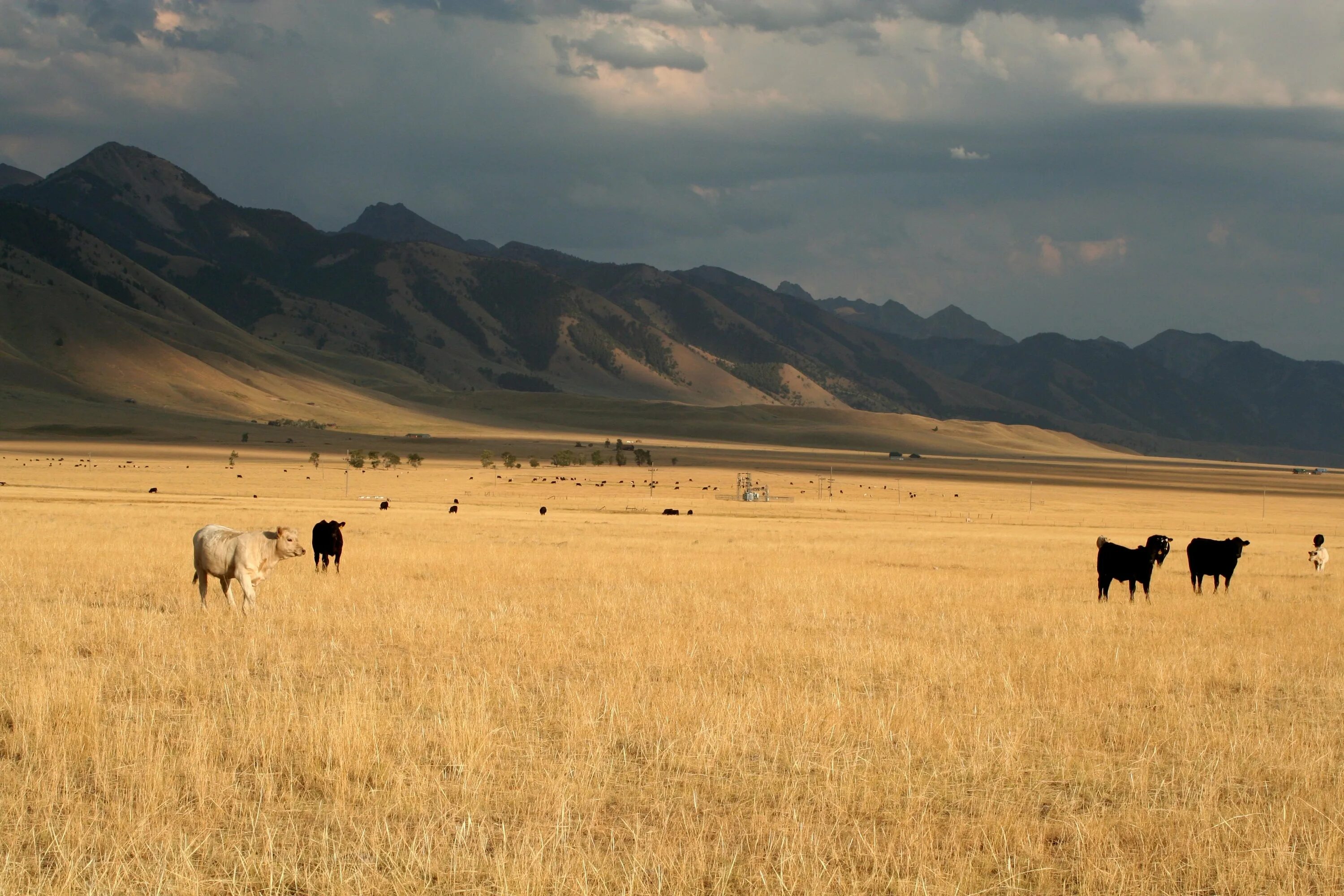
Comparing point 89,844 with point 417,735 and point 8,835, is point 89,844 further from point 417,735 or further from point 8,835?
point 417,735

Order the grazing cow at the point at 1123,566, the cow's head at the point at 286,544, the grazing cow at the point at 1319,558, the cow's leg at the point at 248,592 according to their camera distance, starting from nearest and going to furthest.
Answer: the cow's leg at the point at 248,592, the cow's head at the point at 286,544, the grazing cow at the point at 1123,566, the grazing cow at the point at 1319,558

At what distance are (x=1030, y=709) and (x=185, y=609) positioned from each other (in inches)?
458

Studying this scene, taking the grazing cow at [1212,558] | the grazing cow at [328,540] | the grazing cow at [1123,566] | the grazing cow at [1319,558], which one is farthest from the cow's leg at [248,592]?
the grazing cow at [1319,558]

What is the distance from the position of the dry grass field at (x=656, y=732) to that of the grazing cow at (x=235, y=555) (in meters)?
0.52

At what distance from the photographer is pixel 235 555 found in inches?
650

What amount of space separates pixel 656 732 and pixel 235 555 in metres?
9.35

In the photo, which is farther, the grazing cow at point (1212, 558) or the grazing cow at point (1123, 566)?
the grazing cow at point (1212, 558)

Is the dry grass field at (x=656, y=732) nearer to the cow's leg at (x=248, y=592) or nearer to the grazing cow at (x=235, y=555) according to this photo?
the cow's leg at (x=248, y=592)

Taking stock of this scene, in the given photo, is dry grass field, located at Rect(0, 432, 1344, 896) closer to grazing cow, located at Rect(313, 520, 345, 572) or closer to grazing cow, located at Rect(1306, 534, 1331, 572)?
grazing cow, located at Rect(313, 520, 345, 572)

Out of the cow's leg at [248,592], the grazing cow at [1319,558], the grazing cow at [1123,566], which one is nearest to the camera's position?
the cow's leg at [248,592]

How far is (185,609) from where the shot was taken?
1622 centimetres

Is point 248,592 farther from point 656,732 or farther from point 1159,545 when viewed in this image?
point 1159,545

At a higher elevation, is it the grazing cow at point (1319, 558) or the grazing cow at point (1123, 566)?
the grazing cow at point (1123, 566)

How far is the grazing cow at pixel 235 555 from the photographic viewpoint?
1638 cm
